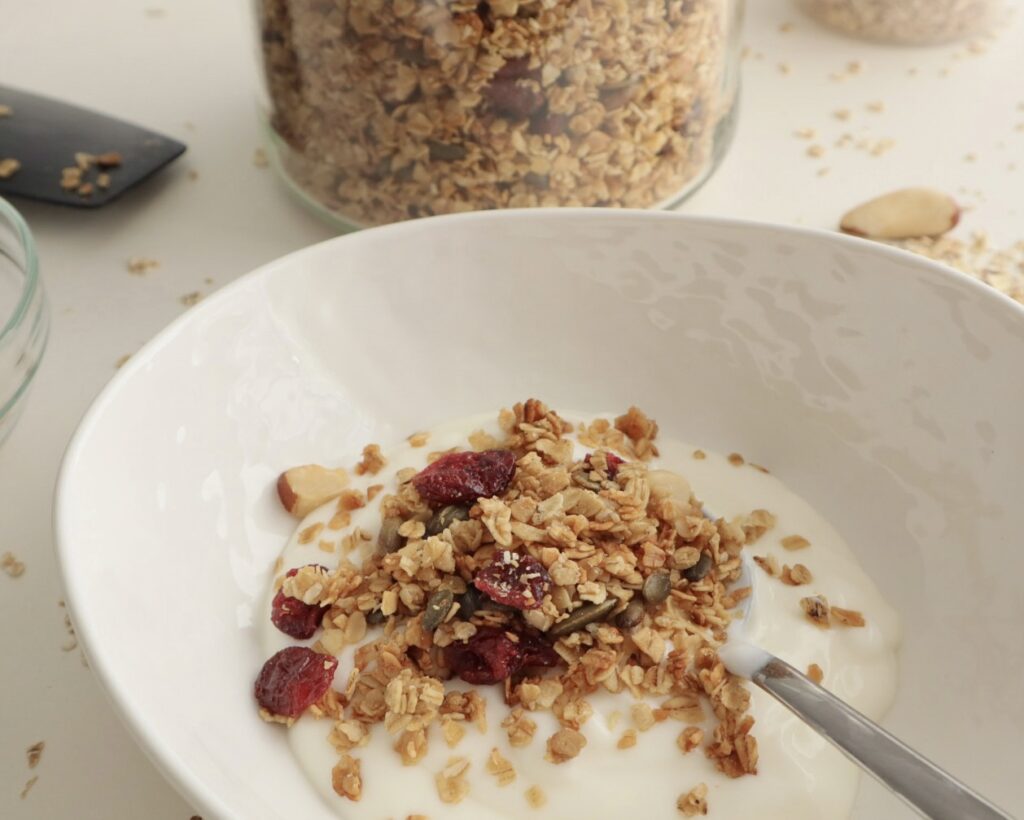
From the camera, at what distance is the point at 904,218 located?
3.06 ft

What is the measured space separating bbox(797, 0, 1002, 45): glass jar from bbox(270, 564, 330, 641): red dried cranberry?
85 cm

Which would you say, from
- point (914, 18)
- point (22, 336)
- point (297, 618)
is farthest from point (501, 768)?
point (914, 18)

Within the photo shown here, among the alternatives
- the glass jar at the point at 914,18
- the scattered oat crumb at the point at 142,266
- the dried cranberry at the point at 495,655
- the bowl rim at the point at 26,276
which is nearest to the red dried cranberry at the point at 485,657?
the dried cranberry at the point at 495,655

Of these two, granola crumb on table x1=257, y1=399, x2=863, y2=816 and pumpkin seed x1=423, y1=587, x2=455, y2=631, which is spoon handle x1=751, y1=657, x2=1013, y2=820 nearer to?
granola crumb on table x1=257, y1=399, x2=863, y2=816

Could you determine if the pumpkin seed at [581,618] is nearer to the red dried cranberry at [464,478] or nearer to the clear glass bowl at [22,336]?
the red dried cranberry at [464,478]

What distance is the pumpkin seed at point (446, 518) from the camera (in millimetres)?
617

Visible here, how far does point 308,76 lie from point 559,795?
0.52 metres

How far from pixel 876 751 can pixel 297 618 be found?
0.28 metres

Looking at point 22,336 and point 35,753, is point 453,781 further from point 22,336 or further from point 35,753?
point 22,336

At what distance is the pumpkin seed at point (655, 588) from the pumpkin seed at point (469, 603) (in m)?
0.08

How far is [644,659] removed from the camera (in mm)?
578

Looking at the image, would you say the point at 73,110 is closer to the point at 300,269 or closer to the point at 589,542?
the point at 300,269

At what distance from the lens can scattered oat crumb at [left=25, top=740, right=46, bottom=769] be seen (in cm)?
61

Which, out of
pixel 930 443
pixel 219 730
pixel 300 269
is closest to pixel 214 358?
pixel 300 269
